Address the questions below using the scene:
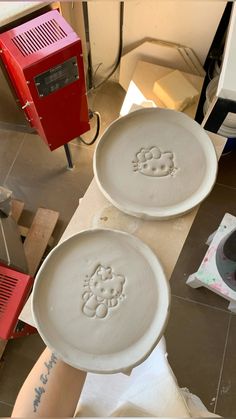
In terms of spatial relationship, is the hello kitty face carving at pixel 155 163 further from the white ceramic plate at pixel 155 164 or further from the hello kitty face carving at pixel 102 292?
the hello kitty face carving at pixel 102 292

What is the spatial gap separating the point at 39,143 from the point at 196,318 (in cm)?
93

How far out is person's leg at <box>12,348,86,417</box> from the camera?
36.3 inches

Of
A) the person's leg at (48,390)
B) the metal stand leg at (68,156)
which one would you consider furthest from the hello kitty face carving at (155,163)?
the metal stand leg at (68,156)

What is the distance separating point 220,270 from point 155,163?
66cm

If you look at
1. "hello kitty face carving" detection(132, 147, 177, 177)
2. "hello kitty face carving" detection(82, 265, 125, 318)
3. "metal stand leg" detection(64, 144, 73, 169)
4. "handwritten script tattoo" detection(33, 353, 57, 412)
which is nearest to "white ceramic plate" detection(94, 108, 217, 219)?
"hello kitty face carving" detection(132, 147, 177, 177)

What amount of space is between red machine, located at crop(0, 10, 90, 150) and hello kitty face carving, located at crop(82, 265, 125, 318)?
24.7 inches

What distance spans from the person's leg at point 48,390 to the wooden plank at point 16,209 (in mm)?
780

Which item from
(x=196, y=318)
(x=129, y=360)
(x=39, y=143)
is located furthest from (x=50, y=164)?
(x=129, y=360)

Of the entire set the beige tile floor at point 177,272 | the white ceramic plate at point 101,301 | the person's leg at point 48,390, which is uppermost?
the white ceramic plate at point 101,301

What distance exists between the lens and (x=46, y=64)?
118cm

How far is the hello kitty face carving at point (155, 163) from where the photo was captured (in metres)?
0.89

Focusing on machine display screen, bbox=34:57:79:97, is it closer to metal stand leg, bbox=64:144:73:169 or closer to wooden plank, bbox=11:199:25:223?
metal stand leg, bbox=64:144:73:169

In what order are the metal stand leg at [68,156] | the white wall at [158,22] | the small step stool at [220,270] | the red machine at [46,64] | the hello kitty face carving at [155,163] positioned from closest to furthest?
the hello kitty face carving at [155,163] → the red machine at [46,64] → the small step stool at [220,270] → the white wall at [158,22] → the metal stand leg at [68,156]

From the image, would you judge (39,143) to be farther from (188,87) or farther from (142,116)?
(142,116)
